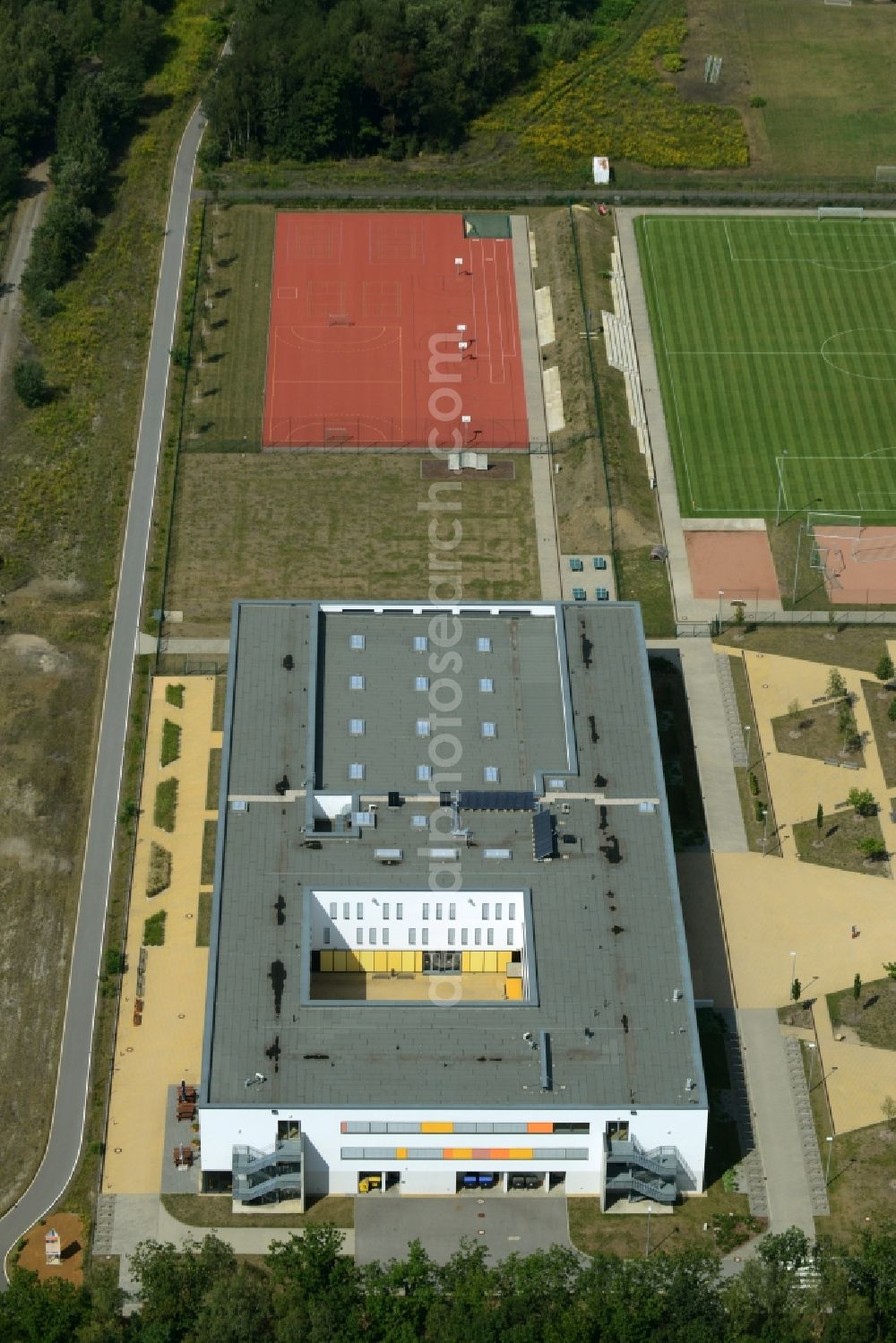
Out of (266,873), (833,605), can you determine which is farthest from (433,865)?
(833,605)

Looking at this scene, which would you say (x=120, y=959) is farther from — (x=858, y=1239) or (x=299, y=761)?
(x=858, y=1239)

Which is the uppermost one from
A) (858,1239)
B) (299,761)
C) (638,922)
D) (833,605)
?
(833,605)

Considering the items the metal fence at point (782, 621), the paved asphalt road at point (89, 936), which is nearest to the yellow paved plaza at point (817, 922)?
the metal fence at point (782, 621)

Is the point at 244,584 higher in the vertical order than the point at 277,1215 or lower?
higher

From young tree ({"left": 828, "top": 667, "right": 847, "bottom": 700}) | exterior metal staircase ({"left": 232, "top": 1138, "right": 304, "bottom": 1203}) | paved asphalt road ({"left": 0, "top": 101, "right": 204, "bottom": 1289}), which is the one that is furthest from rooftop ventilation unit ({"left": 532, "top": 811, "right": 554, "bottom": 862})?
young tree ({"left": 828, "top": 667, "right": 847, "bottom": 700})

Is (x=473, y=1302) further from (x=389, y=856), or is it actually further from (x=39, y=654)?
(x=39, y=654)

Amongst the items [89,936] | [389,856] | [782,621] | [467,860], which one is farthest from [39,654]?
[782,621]

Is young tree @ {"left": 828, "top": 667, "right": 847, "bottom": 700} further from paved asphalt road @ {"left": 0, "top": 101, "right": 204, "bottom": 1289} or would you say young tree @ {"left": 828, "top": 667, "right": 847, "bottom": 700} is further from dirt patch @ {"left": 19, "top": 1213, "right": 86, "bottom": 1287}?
dirt patch @ {"left": 19, "top": 1213, "right": 86, "bottom": 1287}
